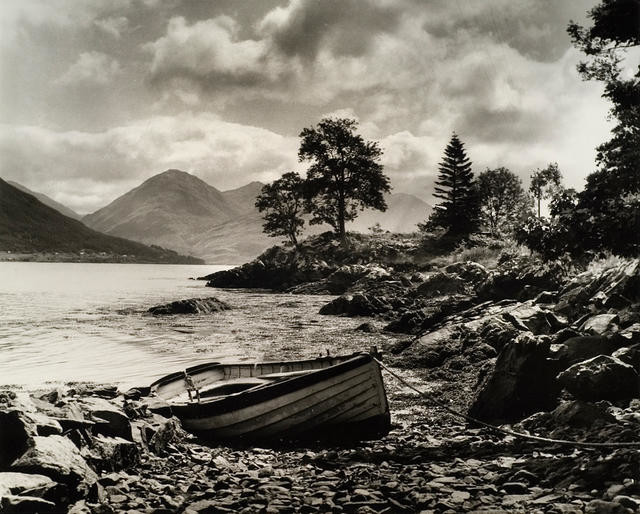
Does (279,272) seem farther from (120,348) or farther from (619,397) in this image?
(619,397)

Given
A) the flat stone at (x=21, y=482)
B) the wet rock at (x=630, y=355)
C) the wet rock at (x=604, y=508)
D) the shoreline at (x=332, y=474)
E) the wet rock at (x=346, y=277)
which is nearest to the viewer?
the wet rock at (x=604, y=508)

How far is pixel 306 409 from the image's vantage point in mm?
8930

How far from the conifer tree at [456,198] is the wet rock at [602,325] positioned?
5025 cm

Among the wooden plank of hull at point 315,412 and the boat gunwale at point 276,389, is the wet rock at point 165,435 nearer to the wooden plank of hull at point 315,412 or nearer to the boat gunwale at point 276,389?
the boat gunwale at point 276,389

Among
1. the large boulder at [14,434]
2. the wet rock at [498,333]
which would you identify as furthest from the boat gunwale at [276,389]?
the wet rock at [498,333]

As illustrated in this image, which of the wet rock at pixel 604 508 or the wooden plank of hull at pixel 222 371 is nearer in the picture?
the wet rock at pixel 604 508

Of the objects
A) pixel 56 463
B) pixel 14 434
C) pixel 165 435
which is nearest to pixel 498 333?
pixel 165 435

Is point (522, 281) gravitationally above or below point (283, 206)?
below

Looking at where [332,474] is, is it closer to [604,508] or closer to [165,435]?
[165,435]

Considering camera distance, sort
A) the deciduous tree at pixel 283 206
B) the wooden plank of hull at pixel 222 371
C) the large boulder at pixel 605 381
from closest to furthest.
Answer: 1. the large boulder at pixel 605 381
2. the wooden plank of hull at pixel 222 371
3. the deciduous tree at pixel 283 206

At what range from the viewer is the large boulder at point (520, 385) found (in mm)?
9000

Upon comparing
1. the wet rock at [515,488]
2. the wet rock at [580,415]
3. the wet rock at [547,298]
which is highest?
the wet rock at [547,298]

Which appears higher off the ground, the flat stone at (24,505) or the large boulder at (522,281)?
the large boulder at (522,281)

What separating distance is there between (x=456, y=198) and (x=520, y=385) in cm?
5941
